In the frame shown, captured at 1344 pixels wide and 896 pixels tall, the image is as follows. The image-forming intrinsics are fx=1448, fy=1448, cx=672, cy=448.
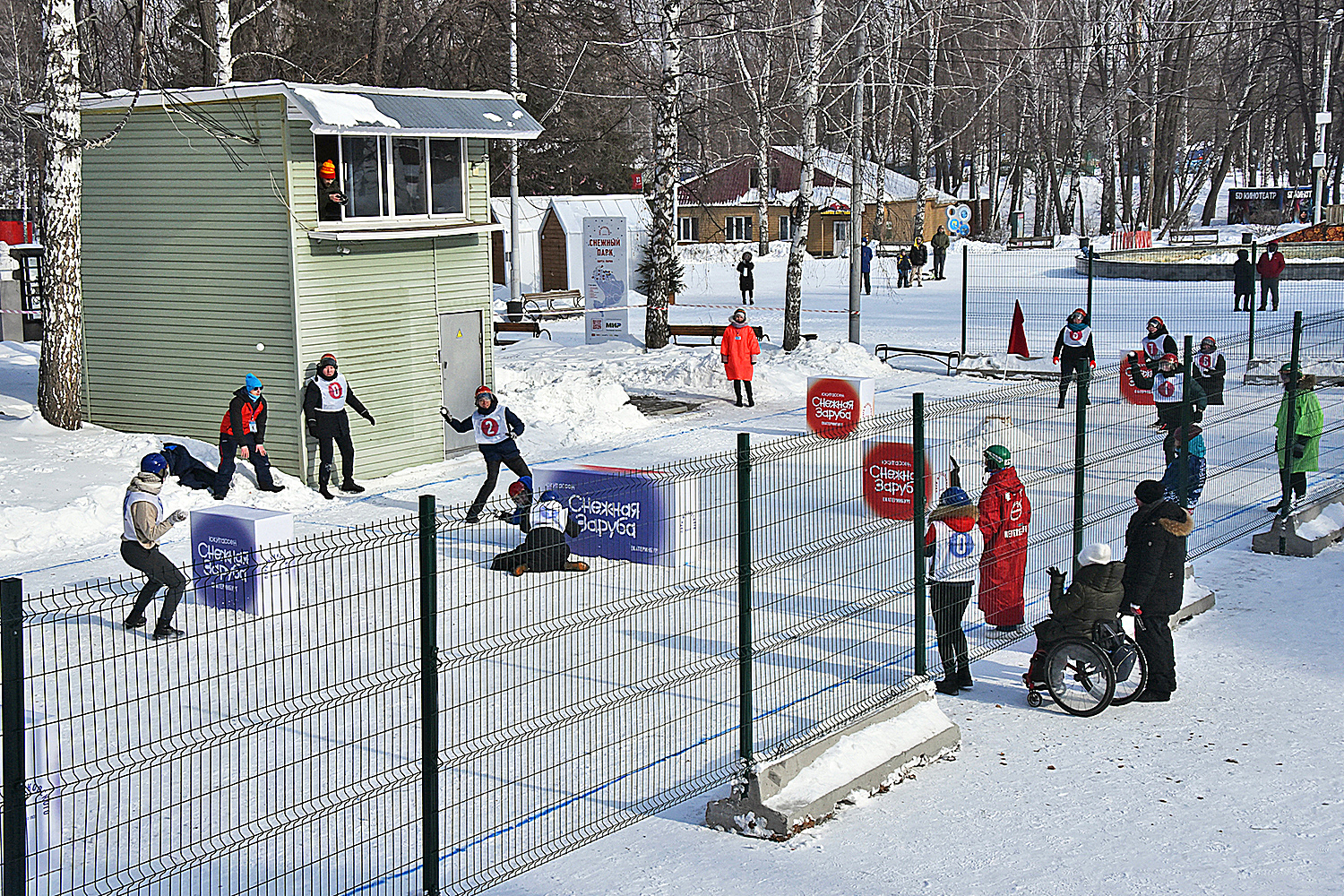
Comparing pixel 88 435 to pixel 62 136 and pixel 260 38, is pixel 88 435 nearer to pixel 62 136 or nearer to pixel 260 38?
pixel 62 136

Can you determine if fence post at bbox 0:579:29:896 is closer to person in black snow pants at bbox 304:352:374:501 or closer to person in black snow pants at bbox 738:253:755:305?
person in black snow pants at bbox 304:352:374:501

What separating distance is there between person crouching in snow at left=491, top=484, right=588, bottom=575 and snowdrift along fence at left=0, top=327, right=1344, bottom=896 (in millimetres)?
304

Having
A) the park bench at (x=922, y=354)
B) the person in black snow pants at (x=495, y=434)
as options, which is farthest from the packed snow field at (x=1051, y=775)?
the park bench at (x=922, y=354)

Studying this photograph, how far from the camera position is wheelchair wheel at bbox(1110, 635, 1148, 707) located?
30.1 feet

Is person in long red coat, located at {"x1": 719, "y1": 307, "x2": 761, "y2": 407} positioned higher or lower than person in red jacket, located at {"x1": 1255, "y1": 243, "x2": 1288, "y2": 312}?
lower

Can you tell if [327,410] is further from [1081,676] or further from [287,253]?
[1081,676]

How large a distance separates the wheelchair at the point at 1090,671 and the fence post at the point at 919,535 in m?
0.79

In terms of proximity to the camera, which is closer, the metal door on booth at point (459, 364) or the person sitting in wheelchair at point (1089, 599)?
the person sitting in wheelchair at point (1089, 599)

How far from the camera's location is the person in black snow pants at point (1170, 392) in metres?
12.4

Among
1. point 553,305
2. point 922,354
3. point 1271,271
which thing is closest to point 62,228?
point 922,354

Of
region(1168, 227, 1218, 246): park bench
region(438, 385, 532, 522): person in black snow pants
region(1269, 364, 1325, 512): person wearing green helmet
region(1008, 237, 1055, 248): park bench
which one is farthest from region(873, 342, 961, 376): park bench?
region(1168, 227, 1218, 246): park bench

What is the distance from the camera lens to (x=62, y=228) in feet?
57.7

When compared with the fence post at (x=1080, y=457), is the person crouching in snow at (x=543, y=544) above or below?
below

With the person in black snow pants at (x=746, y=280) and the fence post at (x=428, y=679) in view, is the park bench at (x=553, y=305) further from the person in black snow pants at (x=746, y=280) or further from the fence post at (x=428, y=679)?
the fence post at (x=428, y=679)
